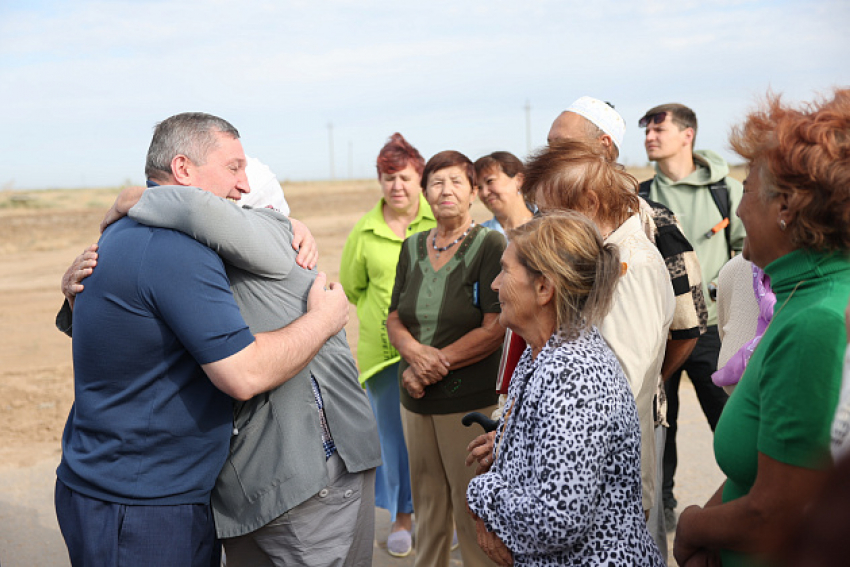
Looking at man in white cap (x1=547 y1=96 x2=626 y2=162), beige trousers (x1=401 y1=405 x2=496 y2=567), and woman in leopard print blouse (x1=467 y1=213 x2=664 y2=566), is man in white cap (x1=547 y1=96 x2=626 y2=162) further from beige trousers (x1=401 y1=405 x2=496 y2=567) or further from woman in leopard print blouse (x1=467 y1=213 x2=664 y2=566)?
beige trousers (x1=401 y1=405 x2=496 y2=567)

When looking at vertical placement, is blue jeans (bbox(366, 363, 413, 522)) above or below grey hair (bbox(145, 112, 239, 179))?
below

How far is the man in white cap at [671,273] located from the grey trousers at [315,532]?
110 centimetres

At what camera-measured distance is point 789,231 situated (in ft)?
5.65

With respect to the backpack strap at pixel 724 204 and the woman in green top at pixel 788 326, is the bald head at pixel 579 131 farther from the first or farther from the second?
the backpack strap at pixel 724 204

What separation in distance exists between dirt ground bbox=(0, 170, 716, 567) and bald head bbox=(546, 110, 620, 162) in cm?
319

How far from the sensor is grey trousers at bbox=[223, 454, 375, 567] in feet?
8.40

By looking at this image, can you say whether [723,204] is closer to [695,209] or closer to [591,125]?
[695,209]

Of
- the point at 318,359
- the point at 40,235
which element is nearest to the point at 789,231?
the point at 318,359

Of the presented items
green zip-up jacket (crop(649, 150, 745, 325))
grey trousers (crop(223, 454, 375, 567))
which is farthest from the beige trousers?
green zip-up jacket (crop(649, 150, 745, 325))

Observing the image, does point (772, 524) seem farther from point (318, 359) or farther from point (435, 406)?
point (435, 406)

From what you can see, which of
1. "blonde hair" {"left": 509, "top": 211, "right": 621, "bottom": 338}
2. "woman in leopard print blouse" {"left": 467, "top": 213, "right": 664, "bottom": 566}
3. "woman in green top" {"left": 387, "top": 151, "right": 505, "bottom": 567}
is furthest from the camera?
"woman in green top" {"left": 387, "top": 151, "right": 505, "bottom": 567}

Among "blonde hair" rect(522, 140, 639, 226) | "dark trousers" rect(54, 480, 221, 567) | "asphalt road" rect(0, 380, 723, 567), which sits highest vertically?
"blonde hair" rect(522, 140, 639, 226)

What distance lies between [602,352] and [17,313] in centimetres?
1273

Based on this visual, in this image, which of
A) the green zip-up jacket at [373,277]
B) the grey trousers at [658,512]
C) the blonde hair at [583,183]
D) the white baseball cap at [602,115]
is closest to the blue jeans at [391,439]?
the green zip-up jacket at [373,277]
